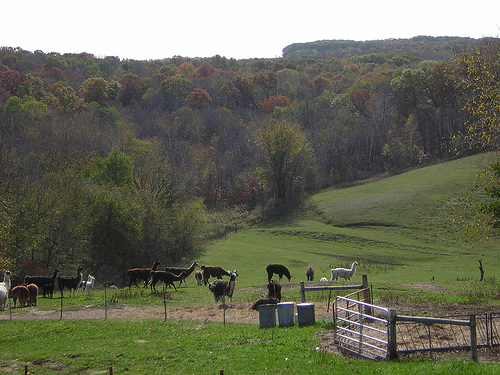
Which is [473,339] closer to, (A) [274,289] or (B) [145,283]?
(A) [274,289]

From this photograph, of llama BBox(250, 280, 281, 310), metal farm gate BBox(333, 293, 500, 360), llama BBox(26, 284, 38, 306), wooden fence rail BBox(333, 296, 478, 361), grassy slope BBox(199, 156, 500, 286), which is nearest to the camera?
wooden fence rail BBox(333, 296, 478, 361)

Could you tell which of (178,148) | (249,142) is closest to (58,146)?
(178,148)

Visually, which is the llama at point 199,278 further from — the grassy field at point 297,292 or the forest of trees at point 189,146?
the forest of trees at point 189,146

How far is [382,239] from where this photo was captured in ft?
196

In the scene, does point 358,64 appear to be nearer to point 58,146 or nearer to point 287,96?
point 287,96

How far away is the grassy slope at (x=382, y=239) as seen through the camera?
4675 cm

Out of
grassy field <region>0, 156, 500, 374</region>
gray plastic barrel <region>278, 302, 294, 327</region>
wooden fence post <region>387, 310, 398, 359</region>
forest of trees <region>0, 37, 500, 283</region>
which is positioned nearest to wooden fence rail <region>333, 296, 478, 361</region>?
wooden fence post <region>387, 310, 398, 359</region>

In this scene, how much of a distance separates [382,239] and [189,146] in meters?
56.1

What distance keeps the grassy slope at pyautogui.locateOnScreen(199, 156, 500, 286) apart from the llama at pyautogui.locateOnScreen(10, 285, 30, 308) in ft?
49.0

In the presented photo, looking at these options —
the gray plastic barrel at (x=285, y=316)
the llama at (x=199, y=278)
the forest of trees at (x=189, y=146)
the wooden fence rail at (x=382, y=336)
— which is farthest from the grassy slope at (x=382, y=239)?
the wooden fence rail at (x=382, y=336)

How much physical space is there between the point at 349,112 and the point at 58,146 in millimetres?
62778

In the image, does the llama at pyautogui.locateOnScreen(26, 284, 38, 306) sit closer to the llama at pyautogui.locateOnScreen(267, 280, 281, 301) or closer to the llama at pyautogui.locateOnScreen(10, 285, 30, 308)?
the llama at pyautogui.locateOnScreen(10, 285, 30, 308)

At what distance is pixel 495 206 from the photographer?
25.9 metres

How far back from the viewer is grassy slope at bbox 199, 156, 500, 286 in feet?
153
